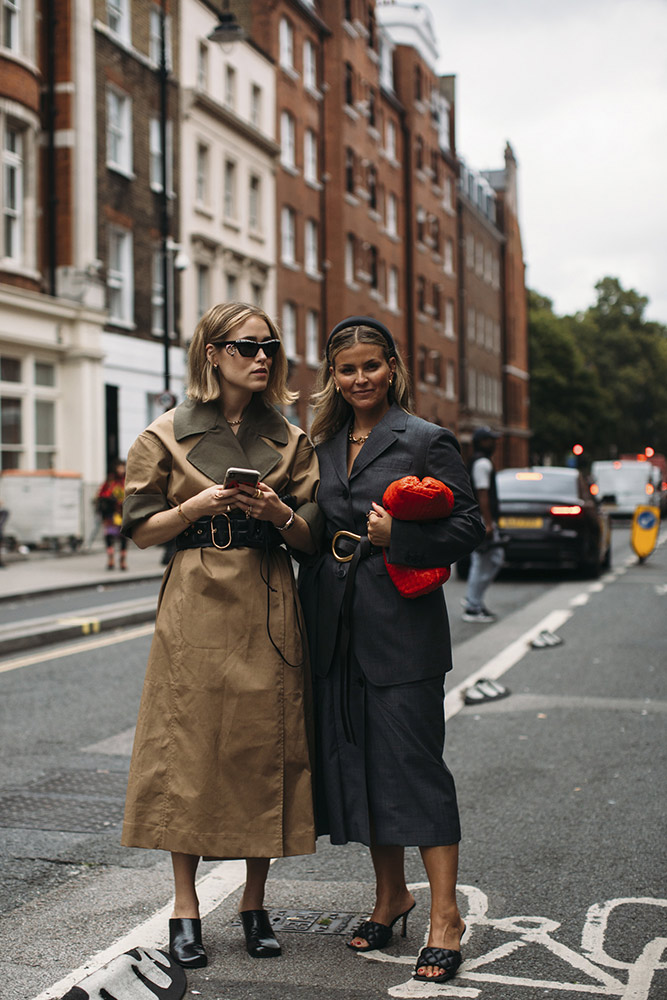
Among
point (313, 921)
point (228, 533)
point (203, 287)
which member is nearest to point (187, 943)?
point (313, 921)

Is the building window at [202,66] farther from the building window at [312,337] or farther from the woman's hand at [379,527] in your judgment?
the woman's hand at [379,527]

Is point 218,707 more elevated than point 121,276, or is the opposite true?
point 121,276

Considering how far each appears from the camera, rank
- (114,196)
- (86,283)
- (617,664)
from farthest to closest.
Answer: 1. (114,196)
2. (86,283)
3. (617,664)

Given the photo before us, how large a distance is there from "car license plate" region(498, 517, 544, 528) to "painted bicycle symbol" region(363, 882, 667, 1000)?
13132mm

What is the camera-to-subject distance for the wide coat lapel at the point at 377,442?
3807mm

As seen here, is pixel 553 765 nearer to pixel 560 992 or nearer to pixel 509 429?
pixel 560 992

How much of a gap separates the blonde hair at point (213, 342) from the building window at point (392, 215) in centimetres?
4923

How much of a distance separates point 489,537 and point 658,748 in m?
5.75

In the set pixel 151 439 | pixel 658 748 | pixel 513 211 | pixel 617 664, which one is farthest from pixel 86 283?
pixel 513 211

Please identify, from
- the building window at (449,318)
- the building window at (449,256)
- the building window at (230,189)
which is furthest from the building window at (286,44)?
the building window at (449,318)

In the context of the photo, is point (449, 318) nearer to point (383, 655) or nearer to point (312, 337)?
point (312, 337)

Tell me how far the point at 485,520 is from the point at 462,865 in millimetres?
8000

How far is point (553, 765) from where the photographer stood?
6402 millimetres

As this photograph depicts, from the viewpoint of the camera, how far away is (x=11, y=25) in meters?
25.0
